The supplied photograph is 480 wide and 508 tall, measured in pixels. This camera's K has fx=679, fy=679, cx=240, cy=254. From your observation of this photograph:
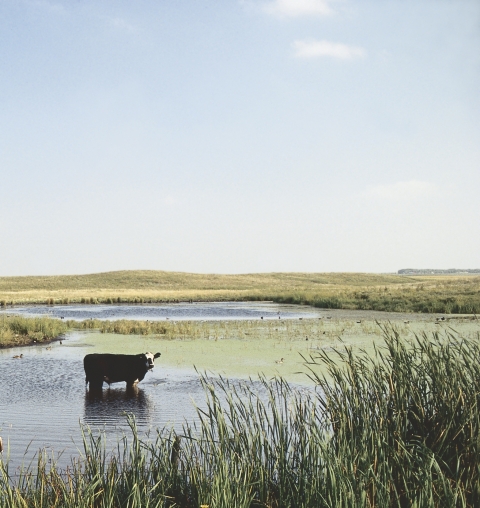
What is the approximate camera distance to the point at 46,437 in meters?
10.2

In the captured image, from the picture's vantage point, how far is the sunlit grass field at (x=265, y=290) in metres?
43.8

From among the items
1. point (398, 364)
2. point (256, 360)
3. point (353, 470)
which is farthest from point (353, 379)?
point (256, 360)

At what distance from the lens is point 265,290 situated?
77.3m

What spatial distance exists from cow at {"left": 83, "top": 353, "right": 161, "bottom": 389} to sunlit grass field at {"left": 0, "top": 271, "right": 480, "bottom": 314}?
81.2 feet

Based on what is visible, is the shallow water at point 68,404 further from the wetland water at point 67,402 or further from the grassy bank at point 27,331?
the grassy bank at point 27,331

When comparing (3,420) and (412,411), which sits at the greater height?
(412,411)

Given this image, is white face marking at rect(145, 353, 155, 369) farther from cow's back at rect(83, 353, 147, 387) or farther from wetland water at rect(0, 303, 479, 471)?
wetland water at rect(0, 303, 479, 471)

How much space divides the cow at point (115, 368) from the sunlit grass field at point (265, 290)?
2474 centimetres

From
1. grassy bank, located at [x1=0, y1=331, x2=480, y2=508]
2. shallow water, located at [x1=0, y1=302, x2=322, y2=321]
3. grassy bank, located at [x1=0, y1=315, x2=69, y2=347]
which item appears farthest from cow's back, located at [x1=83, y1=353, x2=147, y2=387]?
shallow water, located at [x1=0, y1=302, x2=322, y2=321]

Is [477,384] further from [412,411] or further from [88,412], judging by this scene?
[88,412]

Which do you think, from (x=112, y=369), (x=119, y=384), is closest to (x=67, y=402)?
(x=112, y=369)

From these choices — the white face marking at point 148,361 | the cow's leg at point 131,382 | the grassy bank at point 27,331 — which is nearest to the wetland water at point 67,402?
the cow's leg at point 131,382

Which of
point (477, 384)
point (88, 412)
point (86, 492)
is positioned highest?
point (477, 384)

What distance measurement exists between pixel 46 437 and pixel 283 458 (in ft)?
18.4
